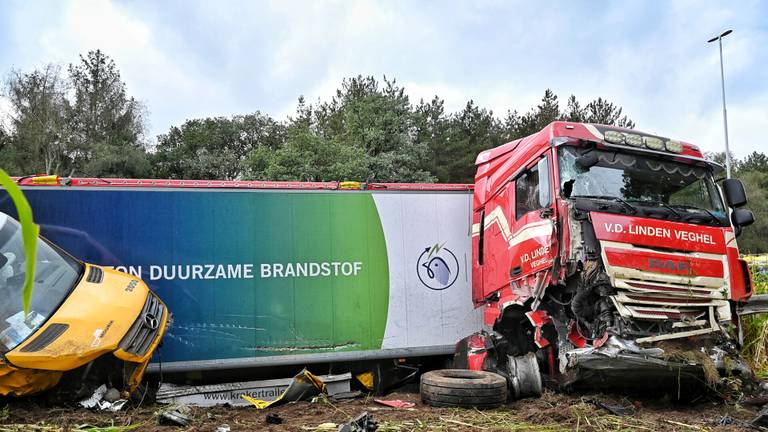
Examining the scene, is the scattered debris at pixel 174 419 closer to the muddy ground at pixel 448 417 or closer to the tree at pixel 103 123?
the muddy ground at pixel 448 417

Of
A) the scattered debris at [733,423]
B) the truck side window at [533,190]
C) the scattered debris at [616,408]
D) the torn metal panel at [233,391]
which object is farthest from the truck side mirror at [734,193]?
the torn metal panel at [233,391]

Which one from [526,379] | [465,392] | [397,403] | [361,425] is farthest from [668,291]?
[361,425]

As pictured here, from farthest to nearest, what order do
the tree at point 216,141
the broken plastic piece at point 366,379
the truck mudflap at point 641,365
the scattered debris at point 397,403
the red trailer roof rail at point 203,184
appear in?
the tree at point 216,141
the broken plastic piece at point 366,379
the red trailer roof rail at point 203,184
the scattered debris at point 397,403
the truck mudflap at point 641,365

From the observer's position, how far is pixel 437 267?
8031 millimetres

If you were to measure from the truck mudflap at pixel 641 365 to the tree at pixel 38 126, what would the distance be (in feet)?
101

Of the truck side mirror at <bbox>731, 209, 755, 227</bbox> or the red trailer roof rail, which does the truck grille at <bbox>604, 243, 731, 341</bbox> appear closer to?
the truck side mirror at <bbox>731, 209, 755, 227</bbox>

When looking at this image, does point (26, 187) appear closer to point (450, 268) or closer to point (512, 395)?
point (450, 268)

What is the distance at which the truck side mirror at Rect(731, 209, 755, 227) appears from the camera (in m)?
6.39

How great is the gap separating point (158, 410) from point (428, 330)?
345 centimetres

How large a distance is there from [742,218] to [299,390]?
511cm

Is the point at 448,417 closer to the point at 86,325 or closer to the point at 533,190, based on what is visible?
the point at 533,190

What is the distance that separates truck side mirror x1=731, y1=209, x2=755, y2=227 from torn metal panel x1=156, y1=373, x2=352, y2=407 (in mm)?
4685

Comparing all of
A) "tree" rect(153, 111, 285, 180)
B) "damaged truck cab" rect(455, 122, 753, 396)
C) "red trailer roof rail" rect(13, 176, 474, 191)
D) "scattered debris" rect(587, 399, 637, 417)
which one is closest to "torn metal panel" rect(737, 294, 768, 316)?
"damaged truck cab" rect(455, 122, 753, 396)

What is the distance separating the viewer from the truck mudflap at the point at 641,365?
520 centimetres
